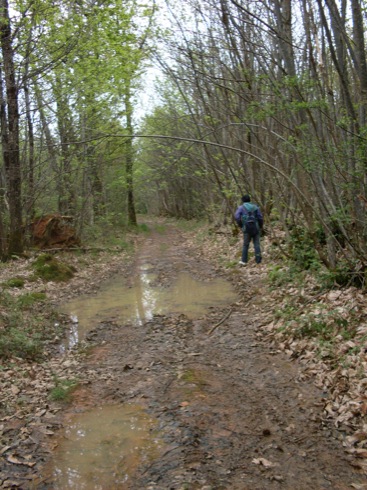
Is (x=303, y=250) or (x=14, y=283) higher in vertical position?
(x=303, y=250)

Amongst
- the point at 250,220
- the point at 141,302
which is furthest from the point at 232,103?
Answer: the point at 141,302

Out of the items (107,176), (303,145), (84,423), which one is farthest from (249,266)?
(107,176)

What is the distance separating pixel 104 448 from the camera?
14.1ft

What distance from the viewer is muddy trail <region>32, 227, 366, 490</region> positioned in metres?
3.74

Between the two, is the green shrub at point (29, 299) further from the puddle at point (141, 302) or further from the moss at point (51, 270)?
the moss at point (51, 270)

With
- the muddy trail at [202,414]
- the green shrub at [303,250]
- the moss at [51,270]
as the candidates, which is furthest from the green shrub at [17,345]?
the green shrub at [303,250]

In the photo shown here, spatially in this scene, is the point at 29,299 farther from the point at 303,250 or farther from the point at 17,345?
the point at 303,250

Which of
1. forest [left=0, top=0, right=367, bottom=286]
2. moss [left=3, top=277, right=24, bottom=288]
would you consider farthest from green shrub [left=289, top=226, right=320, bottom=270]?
moss [left=3, top=277, right=24, bottom=288]

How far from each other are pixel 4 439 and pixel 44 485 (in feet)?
3.06

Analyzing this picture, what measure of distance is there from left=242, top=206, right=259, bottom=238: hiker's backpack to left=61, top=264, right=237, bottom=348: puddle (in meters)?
1.61

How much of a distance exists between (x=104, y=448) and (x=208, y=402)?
1318 millimetres

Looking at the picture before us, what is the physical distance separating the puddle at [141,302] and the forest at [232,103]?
2274mm

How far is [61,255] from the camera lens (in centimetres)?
1614

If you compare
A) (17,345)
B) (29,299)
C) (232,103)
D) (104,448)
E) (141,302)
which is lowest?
(104,448)
